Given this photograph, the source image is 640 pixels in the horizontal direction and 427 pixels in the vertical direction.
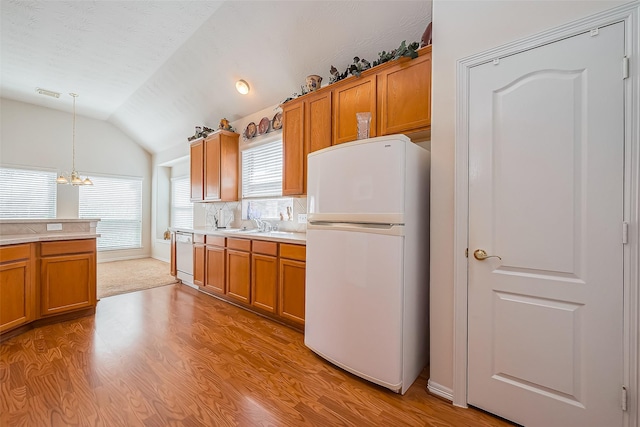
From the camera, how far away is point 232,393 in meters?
1.79

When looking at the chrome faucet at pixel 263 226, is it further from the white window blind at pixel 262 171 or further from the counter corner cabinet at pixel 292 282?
the counter corner cabinet at pixel 292 282

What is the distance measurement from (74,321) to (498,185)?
4.16 metres

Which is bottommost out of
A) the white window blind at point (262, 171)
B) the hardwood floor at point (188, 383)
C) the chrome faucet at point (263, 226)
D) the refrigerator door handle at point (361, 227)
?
the hardwood floor at point (188, 383)

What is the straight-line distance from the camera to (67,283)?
9.55 feet

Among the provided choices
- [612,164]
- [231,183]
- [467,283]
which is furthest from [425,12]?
[231,183]

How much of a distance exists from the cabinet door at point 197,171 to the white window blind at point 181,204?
1.43m

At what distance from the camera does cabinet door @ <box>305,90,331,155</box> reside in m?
2.83

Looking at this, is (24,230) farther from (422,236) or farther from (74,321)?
A: (422,236)

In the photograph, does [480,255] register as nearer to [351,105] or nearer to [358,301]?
[358,301]

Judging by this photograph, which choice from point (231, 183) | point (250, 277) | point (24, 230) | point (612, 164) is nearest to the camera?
point (612, 164)

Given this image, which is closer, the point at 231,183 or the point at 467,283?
the point at 467,283

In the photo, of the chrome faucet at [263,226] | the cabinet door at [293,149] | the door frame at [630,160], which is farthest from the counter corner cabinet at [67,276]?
the door frame at [630,160]

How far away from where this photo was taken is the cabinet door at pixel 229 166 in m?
4.34

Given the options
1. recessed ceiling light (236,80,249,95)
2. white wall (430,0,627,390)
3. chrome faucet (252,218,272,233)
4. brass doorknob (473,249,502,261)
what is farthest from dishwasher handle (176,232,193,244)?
brass doorknob (473,249,502,261)
